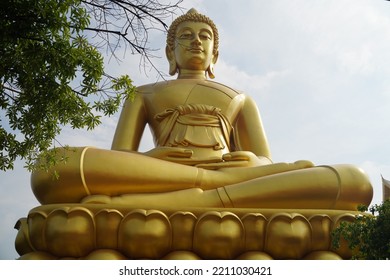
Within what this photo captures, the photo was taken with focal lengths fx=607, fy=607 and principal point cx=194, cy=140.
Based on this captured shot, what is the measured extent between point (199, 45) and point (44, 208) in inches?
112

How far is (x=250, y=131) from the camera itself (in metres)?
6.59

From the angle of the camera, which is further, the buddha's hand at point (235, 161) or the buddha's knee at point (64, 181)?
the buddha's hand at point (235, 161)

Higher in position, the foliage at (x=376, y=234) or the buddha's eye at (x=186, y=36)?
the buddha's eye at (x=186, y=36)

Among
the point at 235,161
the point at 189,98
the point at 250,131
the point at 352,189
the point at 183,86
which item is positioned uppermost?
the point at 183,86

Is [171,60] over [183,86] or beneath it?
over

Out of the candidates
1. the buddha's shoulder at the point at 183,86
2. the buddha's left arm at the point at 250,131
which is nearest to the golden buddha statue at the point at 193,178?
the buddha's left arm at the point at 250,131

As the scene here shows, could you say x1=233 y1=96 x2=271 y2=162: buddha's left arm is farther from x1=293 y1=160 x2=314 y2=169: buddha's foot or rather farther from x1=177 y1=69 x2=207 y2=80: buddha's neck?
x1=293 y1=160 x2=314 y2=169: buddha's foot

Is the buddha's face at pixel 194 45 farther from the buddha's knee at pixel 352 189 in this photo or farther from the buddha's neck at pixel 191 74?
the buddha's knee at pixel 352 189

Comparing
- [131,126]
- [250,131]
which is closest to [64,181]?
[131,126]

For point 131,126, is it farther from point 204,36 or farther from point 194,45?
point 204,36

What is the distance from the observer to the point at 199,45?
6.83 metres

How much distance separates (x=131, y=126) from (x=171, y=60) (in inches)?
46.3

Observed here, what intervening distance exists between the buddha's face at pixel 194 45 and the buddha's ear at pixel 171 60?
113mm

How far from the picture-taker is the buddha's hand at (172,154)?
559cm
